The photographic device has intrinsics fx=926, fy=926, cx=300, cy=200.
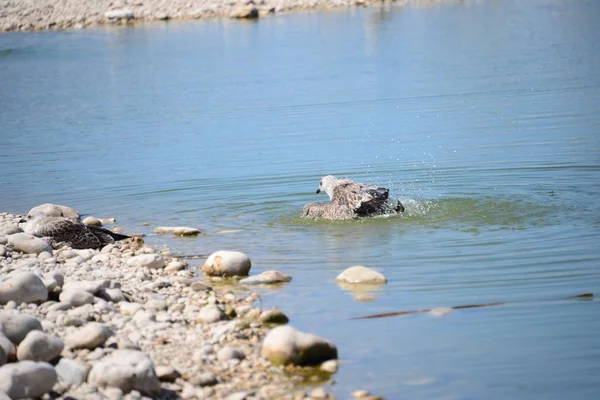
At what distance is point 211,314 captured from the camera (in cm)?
940

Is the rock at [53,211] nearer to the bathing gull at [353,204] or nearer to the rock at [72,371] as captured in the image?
the bathing gull at [353,204]

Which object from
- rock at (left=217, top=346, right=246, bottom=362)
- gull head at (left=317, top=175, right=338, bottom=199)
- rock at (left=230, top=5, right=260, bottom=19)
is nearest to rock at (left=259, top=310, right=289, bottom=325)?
rock at (left=217, top=346, right=246, bottom=362)

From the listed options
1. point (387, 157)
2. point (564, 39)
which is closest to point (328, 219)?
point (387, 157)

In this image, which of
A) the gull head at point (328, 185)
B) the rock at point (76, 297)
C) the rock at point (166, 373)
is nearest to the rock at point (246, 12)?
the gull head at point (328, 185)

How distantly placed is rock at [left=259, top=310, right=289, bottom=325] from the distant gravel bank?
5324cm

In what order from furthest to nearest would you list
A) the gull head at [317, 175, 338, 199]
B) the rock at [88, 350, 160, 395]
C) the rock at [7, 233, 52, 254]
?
the gull head at [317, 175, 338, 199], the rock at [7, 233, 52, 254], the rock at [88, 350, 160, 395]

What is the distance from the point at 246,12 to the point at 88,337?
5249 centimetres

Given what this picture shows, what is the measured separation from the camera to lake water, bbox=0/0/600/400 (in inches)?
341

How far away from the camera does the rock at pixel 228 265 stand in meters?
11.2

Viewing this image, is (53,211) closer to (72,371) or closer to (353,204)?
(353,204)

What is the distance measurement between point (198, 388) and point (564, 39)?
30020 mm

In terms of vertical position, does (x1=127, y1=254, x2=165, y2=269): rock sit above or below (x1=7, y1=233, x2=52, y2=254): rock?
below

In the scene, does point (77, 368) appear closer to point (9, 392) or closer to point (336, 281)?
point (9, 392)

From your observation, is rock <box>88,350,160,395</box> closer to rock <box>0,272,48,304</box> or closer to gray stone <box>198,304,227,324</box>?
gray stone <box>198,304,227,324</box>
